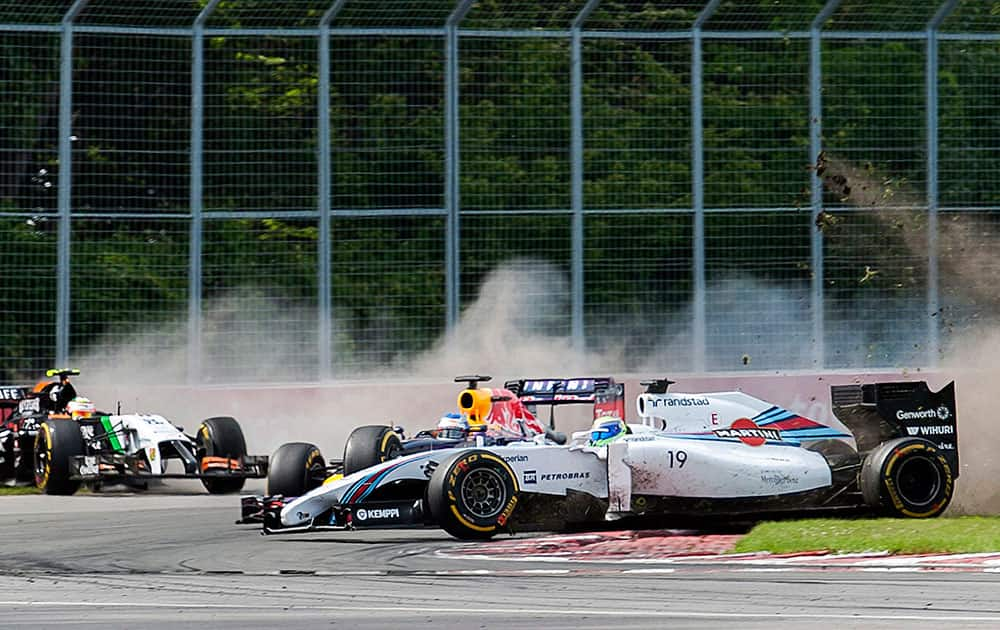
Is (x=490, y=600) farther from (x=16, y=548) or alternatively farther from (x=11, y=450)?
(x=11, y=450)

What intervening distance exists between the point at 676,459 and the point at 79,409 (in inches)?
367

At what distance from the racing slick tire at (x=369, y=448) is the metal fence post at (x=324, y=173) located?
6023mm

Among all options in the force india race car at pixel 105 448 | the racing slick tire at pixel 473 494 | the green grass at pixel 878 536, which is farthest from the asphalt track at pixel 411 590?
the force india race car at pixel 105 448

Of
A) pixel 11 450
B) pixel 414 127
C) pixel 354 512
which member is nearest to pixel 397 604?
pixel 354 512

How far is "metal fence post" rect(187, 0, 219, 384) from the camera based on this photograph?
22031mm

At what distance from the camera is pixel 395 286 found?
73.3 feet

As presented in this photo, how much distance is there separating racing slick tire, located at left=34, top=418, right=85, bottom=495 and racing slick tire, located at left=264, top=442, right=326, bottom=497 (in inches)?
171

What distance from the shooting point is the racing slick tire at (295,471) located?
616 inches

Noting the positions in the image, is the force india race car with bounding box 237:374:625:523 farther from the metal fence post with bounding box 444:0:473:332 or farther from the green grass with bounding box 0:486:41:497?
the metal fence post with bounding box 444:0:473:332

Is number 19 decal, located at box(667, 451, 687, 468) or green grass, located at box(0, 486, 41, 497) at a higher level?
number 19 decal, located at box(667, 451, 687, 468)

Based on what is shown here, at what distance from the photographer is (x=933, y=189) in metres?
22.8

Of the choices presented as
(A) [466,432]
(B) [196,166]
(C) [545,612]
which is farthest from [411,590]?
(B) [196,166]

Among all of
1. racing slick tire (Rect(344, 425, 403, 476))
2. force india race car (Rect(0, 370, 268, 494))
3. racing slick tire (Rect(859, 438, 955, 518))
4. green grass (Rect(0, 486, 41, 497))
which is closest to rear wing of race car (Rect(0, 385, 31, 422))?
force india race car (Rect(0, 370, 268, 494))

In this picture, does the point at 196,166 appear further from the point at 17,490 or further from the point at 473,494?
the point at 473,494
